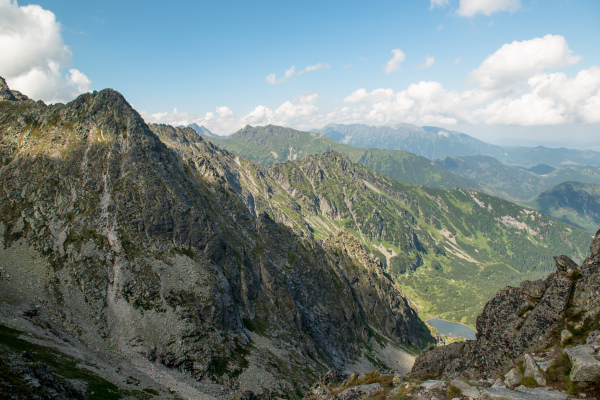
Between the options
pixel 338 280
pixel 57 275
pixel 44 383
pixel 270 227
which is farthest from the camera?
pixel 338 280

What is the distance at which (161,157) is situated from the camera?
109750 millimetres

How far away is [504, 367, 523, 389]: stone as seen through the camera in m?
26.4

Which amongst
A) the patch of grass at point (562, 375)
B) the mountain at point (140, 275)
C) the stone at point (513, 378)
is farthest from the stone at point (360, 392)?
the mountain at point (140, 275)

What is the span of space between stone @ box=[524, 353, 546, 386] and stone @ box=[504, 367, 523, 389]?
2.02ft

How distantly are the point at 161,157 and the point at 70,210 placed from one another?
3319 cm

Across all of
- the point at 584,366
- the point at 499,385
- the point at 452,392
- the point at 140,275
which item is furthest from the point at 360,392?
the point at 140,275

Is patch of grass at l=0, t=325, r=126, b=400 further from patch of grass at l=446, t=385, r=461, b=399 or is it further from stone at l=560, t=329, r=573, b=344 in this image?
stone at l=560, t=329, r=573, b=344

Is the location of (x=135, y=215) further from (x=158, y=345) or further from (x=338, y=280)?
(x=338, y=280)

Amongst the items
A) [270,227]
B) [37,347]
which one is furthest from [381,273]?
[37,347]

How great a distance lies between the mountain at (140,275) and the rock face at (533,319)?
45.8 m

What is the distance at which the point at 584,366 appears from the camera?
22.2 m

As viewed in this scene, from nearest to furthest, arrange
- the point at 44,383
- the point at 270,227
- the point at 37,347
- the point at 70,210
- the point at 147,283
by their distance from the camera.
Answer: the point at 44,383, the point at 37,347, the point at 147,283, the point at 70,210, the point at 270,227

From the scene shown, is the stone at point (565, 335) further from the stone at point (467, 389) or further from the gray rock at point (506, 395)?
the gray rock at point (506, 395)

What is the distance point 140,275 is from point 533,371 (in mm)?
83858
